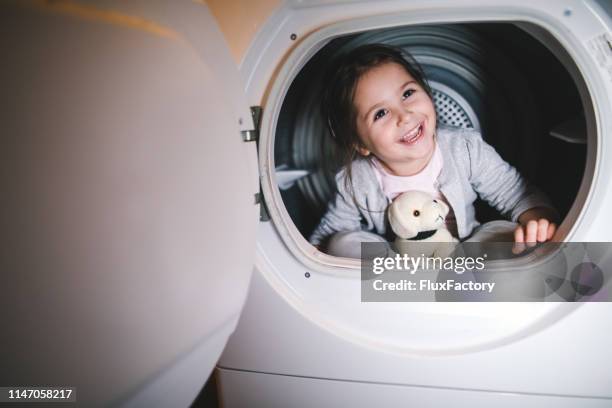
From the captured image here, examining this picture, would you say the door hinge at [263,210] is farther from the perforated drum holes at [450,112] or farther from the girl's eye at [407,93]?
the perforated drum holes at [450,112]

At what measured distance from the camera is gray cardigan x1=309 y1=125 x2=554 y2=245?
76 cm

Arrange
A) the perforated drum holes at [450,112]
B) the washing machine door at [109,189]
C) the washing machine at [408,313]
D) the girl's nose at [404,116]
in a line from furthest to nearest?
1. the perforated drum holes at [450,112]
2. the girl's nose at [404,116]
3. the washing machine at [408,313]
4. the washing machine door at [109,189]

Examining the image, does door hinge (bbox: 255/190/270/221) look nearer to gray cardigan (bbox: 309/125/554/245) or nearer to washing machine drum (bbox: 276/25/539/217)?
gray cardigan (bbox: 309/125/554/245)

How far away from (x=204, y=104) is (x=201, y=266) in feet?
0.54

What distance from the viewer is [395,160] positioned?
79 cm

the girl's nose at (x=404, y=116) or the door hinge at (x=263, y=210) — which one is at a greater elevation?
the girl's nose at (x=404, y=116)

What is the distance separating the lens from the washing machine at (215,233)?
0.35 m

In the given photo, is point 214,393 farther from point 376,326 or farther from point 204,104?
point 204,104

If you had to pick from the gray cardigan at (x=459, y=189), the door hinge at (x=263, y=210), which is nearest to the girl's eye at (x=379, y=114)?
the gray cardigan at (x=459, y=189)

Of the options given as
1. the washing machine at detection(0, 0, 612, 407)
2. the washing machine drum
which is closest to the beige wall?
the washing machine at detection(0, 0, 612, 407)

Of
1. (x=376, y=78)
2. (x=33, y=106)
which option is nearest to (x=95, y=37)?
(x=33, y=106)

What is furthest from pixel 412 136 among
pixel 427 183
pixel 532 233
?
pixel 532 233

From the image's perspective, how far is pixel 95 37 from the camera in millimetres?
350

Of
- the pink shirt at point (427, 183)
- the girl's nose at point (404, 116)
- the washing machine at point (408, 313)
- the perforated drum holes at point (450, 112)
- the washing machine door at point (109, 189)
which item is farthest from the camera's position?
the perforated drum holes at point (450, 112)
